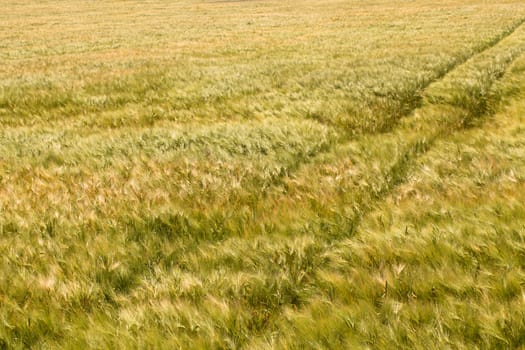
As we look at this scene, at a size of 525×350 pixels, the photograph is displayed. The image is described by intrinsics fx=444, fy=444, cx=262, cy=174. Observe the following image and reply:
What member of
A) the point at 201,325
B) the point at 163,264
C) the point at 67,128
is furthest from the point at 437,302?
the point at 67,128

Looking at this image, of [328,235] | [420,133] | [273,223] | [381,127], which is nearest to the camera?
[328,235]

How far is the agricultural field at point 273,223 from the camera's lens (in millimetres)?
2160

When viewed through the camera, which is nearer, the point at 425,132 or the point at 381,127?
the point at 425,132

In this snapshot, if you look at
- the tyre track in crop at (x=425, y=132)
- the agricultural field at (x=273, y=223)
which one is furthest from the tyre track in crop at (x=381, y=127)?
the tyre track in crop at (x=425, y=132)

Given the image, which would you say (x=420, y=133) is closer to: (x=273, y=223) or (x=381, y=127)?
(x=381, y=127)

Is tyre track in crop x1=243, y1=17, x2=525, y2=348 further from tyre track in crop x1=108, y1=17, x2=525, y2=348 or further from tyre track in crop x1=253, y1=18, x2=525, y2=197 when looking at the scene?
tyre track in crop x1=253, y1=18, x2=525, y2=197

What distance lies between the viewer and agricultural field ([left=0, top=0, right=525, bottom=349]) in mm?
2160

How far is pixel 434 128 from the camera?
6.18 m

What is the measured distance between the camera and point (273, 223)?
11.1ft

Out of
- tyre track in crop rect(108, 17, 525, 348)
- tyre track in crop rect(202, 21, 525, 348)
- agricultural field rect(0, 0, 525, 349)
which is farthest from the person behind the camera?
tyre track in crop rect(202, 21, 525, 348)

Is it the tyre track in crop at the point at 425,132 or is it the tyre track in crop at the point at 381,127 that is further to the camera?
the tyre track in crop at the point at 381,127

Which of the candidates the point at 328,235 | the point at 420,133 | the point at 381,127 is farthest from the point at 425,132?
the point at 328,235

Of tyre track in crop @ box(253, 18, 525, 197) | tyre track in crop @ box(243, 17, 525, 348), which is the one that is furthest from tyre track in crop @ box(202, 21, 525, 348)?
tyre track in crop @ box(253, 18, 525, 197)

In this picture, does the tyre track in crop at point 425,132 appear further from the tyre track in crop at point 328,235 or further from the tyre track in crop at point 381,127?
the tyre track in crop at point 381,127
